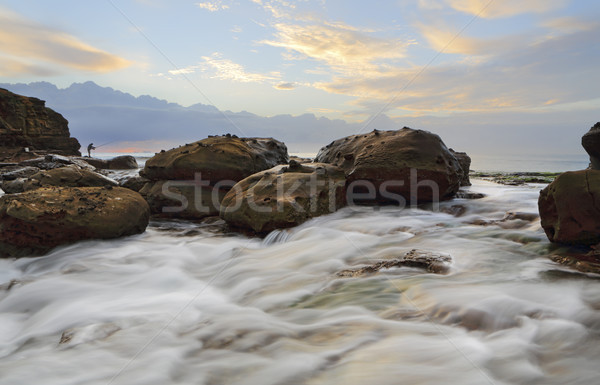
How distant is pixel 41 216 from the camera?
5.05 meters

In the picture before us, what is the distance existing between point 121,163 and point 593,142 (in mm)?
25912

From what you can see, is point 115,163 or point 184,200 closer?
point 184,200

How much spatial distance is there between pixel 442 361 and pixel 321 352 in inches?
30.5

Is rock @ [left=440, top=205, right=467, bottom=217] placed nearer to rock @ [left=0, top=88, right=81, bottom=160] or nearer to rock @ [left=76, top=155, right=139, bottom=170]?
rock @ [left=76, top=155, right=139, bottom=170]

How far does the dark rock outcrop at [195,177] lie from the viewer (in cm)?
767

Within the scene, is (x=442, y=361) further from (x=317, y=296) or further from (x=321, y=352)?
(x=317, y=296)

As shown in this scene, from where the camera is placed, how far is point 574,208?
145 inches

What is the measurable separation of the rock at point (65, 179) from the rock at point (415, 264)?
21.0ft

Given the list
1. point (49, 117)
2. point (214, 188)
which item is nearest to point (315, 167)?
point (214, 188)

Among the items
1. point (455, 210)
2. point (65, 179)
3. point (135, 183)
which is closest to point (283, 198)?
point (455, 210)

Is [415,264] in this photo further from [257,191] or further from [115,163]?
[115,163]

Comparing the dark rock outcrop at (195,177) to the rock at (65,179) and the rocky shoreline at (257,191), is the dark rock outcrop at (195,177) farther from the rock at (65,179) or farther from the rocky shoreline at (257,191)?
the rock at (65,179)

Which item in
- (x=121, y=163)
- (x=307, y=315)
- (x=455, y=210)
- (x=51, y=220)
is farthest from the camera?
(x=121, y=163)

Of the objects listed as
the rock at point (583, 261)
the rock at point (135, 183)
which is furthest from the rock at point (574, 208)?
the rock at point (135, 183)
